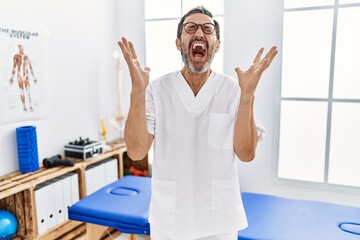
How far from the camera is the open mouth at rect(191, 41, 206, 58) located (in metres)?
1.13

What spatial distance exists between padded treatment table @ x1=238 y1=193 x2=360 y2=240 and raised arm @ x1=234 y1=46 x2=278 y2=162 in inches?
28.8

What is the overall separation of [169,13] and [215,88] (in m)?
2.08

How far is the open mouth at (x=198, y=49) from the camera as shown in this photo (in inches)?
44.5

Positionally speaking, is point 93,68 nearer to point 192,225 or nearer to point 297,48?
point 297,48

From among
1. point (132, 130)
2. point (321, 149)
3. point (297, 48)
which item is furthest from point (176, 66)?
point (132, 130)

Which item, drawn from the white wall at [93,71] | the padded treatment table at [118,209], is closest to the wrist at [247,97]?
the padded treatment table at [118,209]

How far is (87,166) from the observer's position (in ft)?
8.57

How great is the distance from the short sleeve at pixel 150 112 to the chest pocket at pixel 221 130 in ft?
0.70

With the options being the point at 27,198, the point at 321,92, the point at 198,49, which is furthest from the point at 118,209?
the point at 321,92

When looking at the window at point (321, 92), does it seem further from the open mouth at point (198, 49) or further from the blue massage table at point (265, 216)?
the open mouth at point (198, 49)

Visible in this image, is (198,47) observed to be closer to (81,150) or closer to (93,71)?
(81,150)

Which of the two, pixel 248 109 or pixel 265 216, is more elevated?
pixel 248 109

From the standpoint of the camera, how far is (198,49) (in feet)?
3.72

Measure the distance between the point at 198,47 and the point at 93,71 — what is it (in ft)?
6.65
